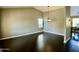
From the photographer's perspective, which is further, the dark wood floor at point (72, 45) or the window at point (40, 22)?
the window at point (40, 22)

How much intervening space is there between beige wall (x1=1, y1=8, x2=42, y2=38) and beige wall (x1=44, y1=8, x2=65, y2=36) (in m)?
0.20

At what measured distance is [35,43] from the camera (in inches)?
75.8

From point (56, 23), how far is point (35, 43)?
56 cm

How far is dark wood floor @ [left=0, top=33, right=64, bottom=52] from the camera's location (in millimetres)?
1867

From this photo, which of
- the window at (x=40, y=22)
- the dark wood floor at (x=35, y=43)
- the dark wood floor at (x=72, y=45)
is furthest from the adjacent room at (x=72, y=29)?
the window at (x=40, y=22)

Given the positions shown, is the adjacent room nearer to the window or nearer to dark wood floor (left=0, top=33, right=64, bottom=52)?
dark wood floor (left=0, top=33, right=64, bottom=52)

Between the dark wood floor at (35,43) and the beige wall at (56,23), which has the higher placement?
the beige wall at (56,23)

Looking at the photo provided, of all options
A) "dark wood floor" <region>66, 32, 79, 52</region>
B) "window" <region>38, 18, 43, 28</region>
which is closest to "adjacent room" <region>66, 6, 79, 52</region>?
"dark wood floor" <region>66, 32, 79, 52</region>

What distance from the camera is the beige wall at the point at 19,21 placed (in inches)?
73.7

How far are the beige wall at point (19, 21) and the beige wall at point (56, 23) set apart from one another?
0.20 meters

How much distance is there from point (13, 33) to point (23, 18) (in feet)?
1.13

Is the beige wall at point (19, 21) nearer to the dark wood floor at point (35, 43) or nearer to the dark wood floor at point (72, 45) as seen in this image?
the dark wood floor at point (35, 43)
